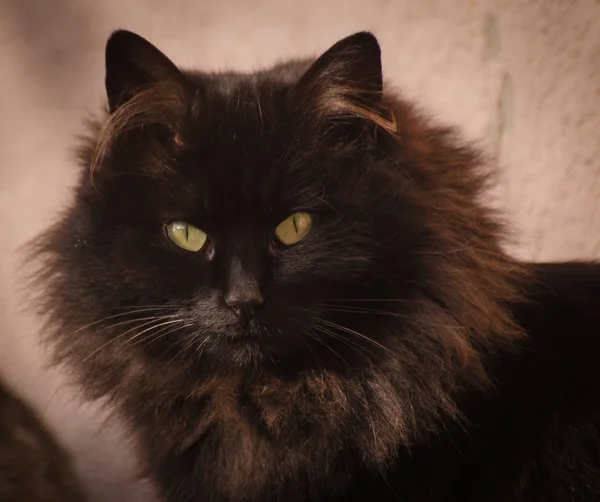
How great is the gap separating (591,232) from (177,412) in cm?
113

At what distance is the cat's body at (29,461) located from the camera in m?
1.48

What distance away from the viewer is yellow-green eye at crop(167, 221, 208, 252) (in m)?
0.97

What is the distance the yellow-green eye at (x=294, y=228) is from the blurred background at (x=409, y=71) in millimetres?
623

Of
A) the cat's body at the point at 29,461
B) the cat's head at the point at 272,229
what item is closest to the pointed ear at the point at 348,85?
the cat's head at the point at 272,229

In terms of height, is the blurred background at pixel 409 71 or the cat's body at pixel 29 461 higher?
the blurred background at pixel 409 71

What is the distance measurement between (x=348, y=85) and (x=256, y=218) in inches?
10.1

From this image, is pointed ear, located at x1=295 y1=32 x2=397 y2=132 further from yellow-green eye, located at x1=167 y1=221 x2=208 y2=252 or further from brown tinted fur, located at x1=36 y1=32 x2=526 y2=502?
yellow-green eye, located at x1=167 y1=221 x2=208 y2=252

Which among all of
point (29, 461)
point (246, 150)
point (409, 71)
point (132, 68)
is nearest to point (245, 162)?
point (246, 150)

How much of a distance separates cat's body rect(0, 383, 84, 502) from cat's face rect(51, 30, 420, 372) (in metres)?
0.75

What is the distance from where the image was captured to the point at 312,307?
94cm

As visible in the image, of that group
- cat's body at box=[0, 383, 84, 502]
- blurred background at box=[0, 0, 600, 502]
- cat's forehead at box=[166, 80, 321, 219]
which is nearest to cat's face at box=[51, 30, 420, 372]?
cat's forehead at box=[166, 80, 321, 219]

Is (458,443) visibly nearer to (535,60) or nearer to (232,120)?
(232,120)

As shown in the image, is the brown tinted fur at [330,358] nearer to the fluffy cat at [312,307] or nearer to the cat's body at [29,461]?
the fluffy cat at [312,307]

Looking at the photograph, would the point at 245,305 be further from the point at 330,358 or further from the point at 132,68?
the point at 132,68
